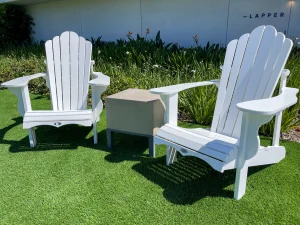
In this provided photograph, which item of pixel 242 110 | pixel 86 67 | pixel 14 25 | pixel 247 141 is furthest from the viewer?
pixel 14 25

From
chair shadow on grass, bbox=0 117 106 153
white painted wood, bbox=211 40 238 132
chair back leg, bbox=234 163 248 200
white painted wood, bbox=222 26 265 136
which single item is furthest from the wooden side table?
chair back leg, bbox=234 163 248 200

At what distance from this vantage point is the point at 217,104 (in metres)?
2.40

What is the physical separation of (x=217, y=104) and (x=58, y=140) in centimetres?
180

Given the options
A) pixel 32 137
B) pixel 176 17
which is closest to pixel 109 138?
pixel 32 137

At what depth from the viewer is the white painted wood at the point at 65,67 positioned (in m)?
3.14

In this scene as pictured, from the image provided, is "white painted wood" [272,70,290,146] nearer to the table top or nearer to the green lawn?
the green lawn

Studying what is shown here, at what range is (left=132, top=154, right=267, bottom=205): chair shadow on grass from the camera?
190 cm

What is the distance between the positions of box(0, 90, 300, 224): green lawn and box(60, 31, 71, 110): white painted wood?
639mm

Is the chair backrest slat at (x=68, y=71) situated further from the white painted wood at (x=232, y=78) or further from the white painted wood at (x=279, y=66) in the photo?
the white painted wood at (x=279, y=66)

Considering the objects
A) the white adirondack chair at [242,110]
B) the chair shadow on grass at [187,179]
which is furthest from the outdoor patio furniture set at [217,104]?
the chair shadow on grass at [187,179]

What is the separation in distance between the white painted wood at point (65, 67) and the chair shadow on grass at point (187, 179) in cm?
138

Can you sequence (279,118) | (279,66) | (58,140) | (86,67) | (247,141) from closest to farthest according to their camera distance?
(247,141) < (279,66) < (279,118) < (58,140) < (86,67)

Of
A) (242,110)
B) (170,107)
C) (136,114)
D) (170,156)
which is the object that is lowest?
(170,156)

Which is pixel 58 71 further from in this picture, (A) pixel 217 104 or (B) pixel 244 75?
(B) pixel 244 75
